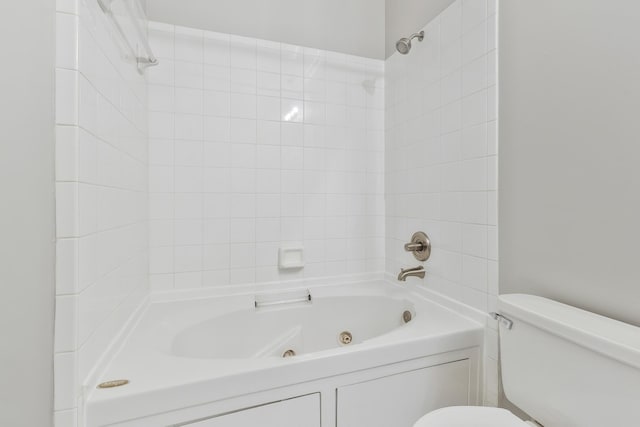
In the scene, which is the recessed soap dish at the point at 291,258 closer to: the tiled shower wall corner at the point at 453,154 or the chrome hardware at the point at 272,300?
the chrome hardware at the point at 272,300

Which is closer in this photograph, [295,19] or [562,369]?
[562,369]

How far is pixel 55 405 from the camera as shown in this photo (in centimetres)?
67

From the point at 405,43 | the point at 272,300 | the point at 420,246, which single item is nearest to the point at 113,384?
the point at 272,300

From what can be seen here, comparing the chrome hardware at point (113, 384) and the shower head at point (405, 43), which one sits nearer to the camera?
the chrome hardware at point (113, 384)

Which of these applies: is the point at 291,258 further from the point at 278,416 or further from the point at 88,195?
the point at 88,195

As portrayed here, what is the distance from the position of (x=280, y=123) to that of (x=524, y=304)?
1.38 m

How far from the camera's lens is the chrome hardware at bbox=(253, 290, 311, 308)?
58.7 inches

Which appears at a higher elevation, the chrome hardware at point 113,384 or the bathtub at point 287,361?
the chrome hardware at point 113,384

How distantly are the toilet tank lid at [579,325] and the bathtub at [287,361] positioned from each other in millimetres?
277

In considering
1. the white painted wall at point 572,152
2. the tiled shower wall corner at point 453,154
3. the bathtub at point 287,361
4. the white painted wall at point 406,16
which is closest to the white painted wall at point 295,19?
the white painted wall at point 406,16

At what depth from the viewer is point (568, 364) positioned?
758 millimetres

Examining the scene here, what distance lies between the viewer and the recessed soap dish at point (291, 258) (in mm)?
1626

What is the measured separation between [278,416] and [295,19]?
1921mm

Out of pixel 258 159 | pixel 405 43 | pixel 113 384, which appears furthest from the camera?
pixel 258 159
